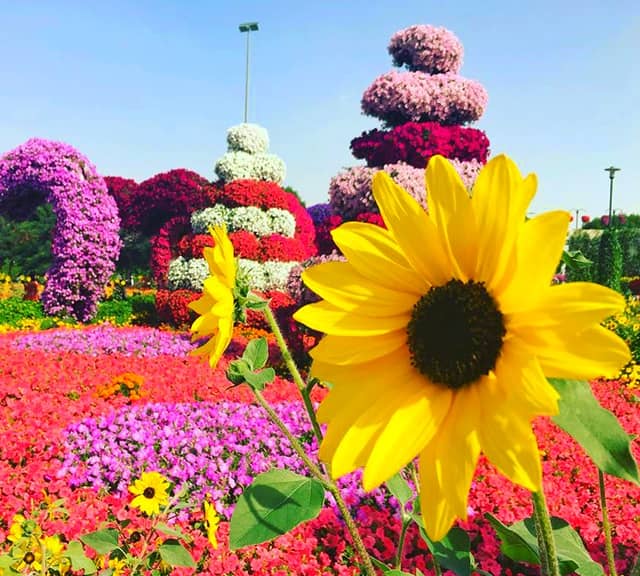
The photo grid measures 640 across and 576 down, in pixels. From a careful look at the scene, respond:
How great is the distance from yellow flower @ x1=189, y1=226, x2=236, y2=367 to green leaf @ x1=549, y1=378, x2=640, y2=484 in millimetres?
676

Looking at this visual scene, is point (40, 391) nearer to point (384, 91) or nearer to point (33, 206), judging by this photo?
point (384, 91)

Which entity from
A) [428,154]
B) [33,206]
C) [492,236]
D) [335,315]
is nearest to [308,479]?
[335,315]

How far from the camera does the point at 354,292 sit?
2.53 feet

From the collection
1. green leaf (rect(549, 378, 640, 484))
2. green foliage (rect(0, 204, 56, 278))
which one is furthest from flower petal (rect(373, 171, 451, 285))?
green foliage (rect(0, 204, 56, 278))

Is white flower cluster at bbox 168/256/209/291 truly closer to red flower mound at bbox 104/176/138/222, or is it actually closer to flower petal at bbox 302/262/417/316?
red flower mound at bbox 104/176/138/222

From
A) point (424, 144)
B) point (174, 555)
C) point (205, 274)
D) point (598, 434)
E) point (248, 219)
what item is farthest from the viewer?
point (248, 219)

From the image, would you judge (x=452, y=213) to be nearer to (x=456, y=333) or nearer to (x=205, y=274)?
(x=456, y=333)

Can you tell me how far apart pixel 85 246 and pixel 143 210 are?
212 inches

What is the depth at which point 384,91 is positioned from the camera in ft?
27.0

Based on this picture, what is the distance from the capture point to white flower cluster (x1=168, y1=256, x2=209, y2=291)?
11.3m

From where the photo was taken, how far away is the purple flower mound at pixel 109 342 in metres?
8.38

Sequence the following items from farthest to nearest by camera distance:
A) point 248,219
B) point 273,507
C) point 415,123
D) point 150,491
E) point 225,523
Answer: point 248,219, point 415,123, point 225,523, point 150,491, point 273,507

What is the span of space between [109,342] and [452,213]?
28.5 ft

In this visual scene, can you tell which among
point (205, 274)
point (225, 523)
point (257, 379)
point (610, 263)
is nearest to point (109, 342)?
point (205, 274)
